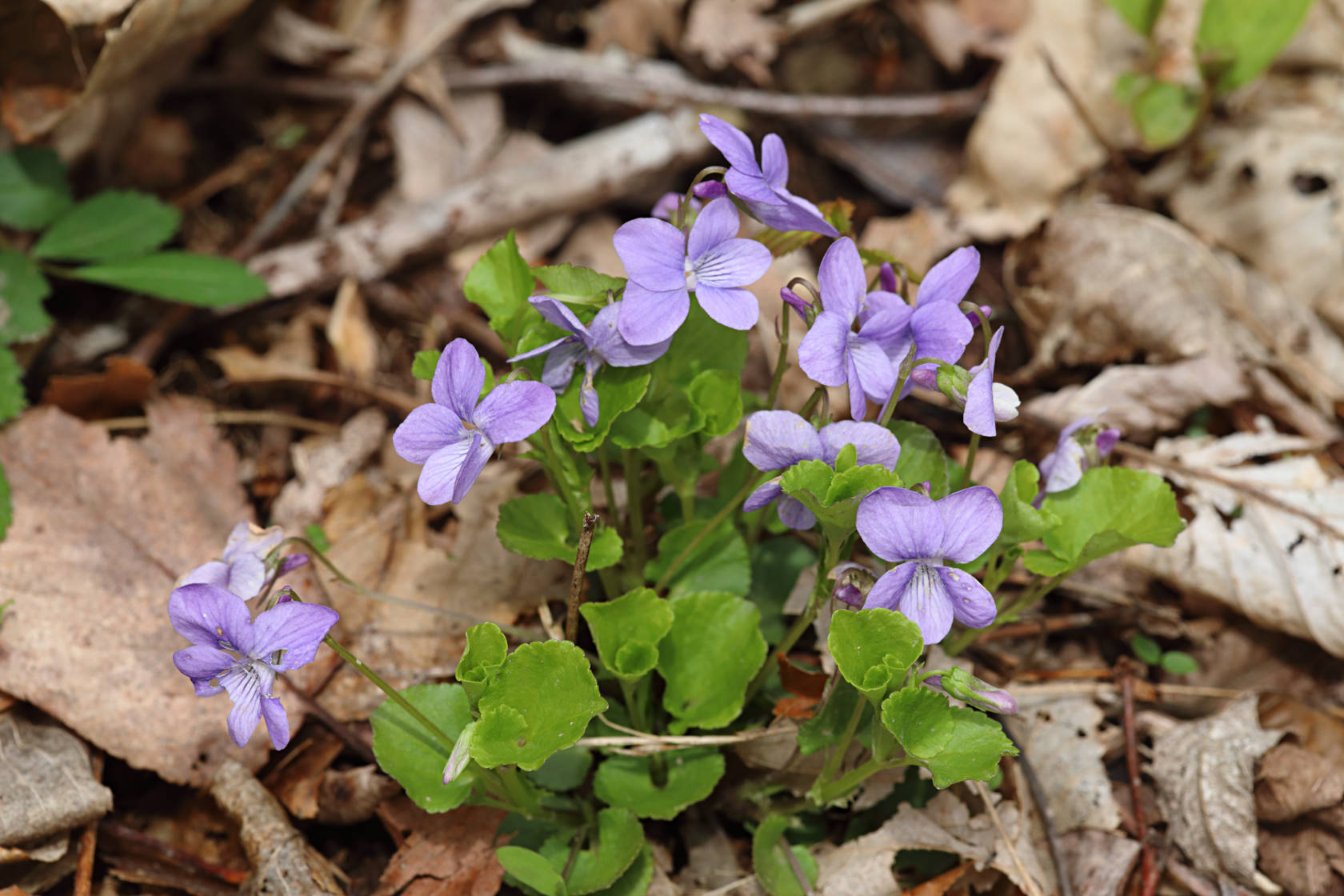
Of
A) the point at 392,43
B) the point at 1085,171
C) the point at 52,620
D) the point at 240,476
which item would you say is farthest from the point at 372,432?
the point at 1085,171

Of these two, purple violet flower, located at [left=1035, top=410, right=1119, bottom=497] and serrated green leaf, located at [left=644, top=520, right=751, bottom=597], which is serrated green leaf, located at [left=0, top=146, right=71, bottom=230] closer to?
serrated green leaf, located at [left=644, top=520, right=751, bottom=597]

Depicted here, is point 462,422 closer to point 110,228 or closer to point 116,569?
point 116,569

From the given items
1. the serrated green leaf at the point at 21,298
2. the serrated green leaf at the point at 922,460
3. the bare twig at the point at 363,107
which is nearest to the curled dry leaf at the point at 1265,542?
the serrated green leaf at the point at 922,460

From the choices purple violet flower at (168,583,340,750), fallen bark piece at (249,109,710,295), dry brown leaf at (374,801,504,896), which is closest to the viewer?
purple violet flower at (168,583,340,750)

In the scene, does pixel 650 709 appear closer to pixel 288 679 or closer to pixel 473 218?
pixel 288 679

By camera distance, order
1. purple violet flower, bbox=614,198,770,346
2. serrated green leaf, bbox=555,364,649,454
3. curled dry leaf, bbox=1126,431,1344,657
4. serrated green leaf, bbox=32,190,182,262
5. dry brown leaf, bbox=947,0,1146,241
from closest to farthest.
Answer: purple violet flower, bbox=614,198,770,346, serrated green leaf, bbox=555,364,649,454, curled dry leaf, bbox=1126,431,1344,657, serrated green leaf, bbox=32,190,182,262, dry brown leaf, bbox=947,0,1146,241

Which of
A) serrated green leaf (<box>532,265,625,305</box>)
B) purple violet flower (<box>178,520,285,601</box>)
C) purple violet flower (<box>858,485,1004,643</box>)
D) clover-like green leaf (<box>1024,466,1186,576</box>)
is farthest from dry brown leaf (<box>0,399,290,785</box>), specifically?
clover-like green leaf (<box>1024,466,1186,576</box>)
